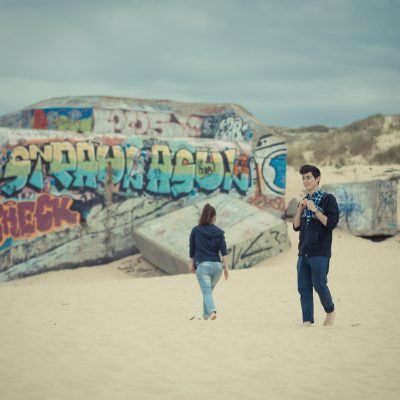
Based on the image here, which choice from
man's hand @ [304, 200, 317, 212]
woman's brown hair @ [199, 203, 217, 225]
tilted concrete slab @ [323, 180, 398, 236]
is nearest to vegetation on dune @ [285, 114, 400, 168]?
tilted concrete slab @ [323, 180, 398, 236]

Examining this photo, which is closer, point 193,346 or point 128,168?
Result: point 193,346

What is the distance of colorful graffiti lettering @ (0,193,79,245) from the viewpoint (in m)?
14.3

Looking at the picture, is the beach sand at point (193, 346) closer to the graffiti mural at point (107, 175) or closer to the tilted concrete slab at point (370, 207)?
the graffiti mural at point (107, 175)

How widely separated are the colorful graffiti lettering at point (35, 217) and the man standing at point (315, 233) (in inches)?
374

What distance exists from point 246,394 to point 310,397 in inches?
18.2

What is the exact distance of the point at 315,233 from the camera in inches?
255

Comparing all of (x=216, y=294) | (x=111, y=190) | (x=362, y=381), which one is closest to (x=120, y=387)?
(x=362, y=381)

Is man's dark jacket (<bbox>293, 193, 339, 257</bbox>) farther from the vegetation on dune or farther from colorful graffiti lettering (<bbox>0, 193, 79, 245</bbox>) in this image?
the vegetation on dune

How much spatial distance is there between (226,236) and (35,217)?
4.71m

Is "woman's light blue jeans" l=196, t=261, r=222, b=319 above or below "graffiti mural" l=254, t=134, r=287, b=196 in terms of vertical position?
below

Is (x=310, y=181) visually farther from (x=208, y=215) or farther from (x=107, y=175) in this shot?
(x=107, y=175)

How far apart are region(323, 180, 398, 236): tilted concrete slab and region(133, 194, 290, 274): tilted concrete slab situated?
9.05 ft

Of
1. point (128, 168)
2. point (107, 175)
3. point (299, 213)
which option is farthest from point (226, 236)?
point (299, 213)

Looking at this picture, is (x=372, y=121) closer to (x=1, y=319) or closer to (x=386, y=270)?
(x=386, y=270)
